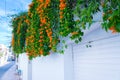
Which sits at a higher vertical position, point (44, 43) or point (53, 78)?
point (44, 43)

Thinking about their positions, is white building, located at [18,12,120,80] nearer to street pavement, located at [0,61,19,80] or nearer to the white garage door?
the white garage door

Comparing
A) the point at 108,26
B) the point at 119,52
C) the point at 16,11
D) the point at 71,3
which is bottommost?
the point at 119,52

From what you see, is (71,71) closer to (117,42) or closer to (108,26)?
(117,42)

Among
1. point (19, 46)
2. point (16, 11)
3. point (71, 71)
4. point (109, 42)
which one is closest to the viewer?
point (109, 42)

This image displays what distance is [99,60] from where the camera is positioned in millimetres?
4895

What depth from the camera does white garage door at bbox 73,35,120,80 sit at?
4.30 metres

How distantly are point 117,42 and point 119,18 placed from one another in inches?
58.3

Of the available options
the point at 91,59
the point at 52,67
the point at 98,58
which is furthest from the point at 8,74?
the point at 98,58

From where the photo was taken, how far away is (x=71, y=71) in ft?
20.5

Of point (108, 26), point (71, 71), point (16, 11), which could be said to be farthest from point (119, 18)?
point (16, 11)

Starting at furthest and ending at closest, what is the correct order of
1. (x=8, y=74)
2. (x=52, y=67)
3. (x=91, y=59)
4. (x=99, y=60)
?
(x=8, y=74)
(x=52, y=67)
(x=91, y=59)
(x=99, y=60)

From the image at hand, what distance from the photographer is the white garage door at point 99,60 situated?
14.1ft

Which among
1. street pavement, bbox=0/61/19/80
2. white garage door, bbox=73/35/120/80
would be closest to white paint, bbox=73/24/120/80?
white garage door, bbox=73/35/120/80

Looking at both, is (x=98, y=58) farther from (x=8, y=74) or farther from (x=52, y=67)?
(x=8, y=74)
